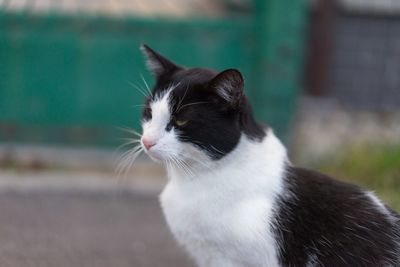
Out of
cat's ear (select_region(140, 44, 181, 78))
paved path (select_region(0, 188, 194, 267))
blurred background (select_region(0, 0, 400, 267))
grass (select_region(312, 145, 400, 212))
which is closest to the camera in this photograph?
cat's ear (select_region(140, 44, 181, 78))

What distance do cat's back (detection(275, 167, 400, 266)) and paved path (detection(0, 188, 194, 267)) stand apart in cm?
110

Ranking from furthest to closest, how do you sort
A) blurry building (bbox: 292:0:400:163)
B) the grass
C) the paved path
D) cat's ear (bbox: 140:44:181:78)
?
1. blurry building (bbox: 292:0:400:163)
2. the grass
3. the paved path
4. cat's ear (bbox: 140:44:181:78)

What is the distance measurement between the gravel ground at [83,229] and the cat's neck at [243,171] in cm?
106

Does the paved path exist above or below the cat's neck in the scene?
below

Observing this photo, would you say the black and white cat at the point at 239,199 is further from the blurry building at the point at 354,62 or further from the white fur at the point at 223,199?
the blurry building at the point at 354,62

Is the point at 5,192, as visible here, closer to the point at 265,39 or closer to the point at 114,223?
the point at 114,223

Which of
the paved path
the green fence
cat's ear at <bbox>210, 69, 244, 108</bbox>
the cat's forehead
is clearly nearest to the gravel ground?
the paved path

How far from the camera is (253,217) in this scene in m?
2.91

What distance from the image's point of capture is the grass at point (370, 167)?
4820mm

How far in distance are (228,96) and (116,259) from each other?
1.43m

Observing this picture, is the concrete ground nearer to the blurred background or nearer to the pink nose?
the blurred background

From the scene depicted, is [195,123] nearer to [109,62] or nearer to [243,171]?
[243,171]

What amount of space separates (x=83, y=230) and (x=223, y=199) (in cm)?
165

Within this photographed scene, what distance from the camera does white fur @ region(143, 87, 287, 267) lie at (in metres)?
2.89
